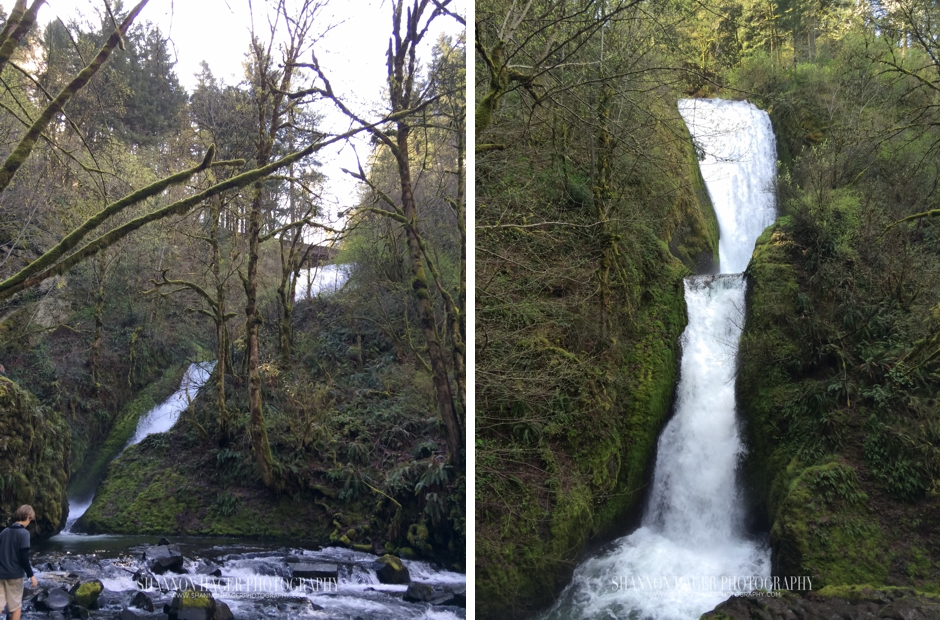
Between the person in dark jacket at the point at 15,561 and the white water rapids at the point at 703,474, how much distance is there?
2279 millimetres

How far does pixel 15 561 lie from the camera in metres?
1.88

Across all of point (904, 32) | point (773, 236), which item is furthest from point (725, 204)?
point (904, 32)

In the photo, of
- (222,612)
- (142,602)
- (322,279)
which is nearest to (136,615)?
(142,602)

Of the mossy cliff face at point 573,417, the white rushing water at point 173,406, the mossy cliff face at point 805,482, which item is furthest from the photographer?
the mossy cliff face at point 805,482

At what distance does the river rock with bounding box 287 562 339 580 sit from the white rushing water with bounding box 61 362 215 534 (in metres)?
0.83

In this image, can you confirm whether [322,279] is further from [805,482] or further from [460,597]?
[805,482]

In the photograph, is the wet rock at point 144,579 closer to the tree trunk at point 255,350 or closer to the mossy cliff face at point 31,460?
the mossy cliff face at point 31,460

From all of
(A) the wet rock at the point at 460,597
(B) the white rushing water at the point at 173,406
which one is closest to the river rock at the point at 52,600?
(B) the white rushing water at the point at 173,406

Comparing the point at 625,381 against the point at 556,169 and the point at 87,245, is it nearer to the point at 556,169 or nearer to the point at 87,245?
the point at 556,169

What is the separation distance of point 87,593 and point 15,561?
0.87 feet

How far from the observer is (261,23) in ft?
8.59

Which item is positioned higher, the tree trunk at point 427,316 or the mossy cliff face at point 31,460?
the tree trunk at point 427,316

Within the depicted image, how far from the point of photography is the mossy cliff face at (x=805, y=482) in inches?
125

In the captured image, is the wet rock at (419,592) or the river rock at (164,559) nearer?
the river rock at (164,559)
